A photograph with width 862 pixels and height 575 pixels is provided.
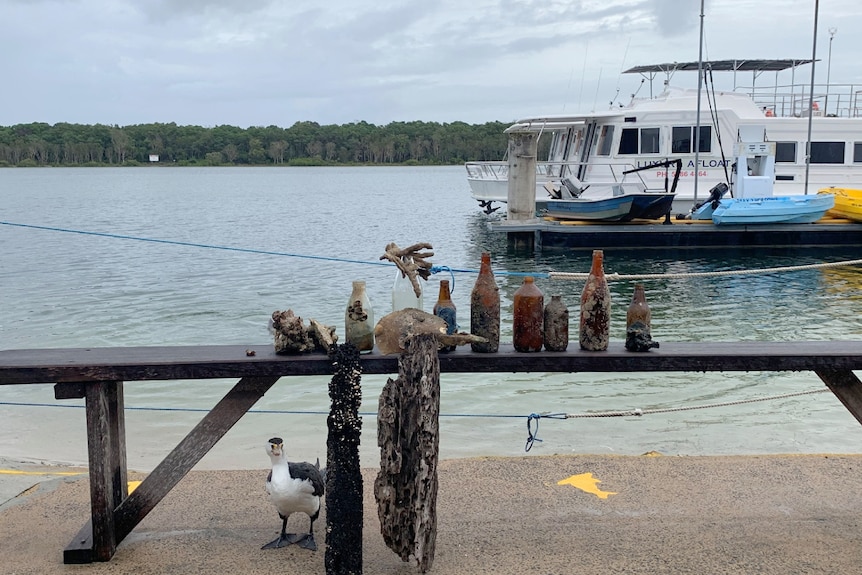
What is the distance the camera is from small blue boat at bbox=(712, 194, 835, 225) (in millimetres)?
18203

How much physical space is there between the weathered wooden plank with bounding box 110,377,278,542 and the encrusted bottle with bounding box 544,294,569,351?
3.66ft

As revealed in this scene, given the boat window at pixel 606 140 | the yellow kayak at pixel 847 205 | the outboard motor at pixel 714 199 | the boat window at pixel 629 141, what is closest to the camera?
the yellow kayak at pixel 847 205

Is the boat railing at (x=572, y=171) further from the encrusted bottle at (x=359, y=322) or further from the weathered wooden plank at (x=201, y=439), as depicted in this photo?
the weathered wooden plank at (x=201, y=439)

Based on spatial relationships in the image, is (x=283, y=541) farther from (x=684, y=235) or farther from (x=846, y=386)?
(x=684, y=235)

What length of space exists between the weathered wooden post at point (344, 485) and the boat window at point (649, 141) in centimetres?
2029

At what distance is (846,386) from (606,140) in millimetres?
19766

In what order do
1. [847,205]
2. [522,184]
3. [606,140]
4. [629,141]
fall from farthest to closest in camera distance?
[606,140] < [629,141] < [522,184] < [847,205]

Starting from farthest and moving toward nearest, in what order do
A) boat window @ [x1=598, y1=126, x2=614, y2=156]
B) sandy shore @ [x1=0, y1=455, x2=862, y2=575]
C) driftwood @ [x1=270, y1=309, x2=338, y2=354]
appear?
boat window @ [x1=598, y1=126, x2=614, y2=156] < sandy shore @ [x1=0, y1=455, x2=862, y2=575] < driftwood @ [x1=270, y1=309, x2=338, y2=354]

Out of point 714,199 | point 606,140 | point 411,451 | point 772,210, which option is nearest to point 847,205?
point 772,210

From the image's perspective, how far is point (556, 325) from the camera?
3408mm

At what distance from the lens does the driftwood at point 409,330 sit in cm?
328

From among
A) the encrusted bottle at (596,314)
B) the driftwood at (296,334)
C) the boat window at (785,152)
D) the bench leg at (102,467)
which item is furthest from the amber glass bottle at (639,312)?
the boat window at (785,152)

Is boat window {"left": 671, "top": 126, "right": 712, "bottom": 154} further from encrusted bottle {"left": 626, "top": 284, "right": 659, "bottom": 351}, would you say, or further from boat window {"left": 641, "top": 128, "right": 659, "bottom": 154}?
encrusted bottle {"left": 626, "top": 284, "right": 659, "bottom": 351}

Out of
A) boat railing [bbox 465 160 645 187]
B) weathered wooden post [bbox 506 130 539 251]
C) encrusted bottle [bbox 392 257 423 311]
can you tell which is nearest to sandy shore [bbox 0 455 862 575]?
encrusted bottle [bbox 392 257 423 311]
